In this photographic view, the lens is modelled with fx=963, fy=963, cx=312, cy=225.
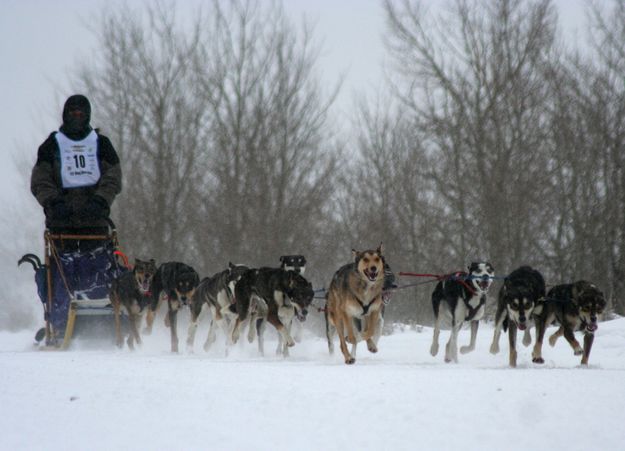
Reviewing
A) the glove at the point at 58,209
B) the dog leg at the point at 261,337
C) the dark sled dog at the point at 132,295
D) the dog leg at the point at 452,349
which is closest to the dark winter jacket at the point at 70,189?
the glove at the point at 58,209

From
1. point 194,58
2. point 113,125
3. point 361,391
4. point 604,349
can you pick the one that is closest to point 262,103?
point 194,58

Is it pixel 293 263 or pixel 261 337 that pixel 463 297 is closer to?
pixel 293 263

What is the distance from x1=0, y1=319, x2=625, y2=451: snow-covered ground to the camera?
4.56 m

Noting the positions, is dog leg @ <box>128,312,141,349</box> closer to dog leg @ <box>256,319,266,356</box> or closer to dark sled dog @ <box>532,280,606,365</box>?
dog leg @ <box>256,319,266,356</box>

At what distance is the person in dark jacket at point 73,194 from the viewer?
36.3 feet

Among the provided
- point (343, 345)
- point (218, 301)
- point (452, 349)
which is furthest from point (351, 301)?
point (218, 301)

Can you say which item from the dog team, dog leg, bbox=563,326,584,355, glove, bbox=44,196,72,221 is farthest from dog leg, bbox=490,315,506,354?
glove, bbox=44,196,72,221

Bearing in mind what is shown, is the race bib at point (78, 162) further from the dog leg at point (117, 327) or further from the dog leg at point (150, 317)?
the dog leg at point (150, 317)

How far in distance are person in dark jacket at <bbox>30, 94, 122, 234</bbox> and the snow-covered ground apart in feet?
13.0

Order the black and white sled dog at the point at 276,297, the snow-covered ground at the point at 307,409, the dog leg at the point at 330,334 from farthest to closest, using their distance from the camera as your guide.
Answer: the dog leg at the point at 330,334 < the black and white sled dog at the point at 276,297 < the snow-covered ground at the point at 307,409

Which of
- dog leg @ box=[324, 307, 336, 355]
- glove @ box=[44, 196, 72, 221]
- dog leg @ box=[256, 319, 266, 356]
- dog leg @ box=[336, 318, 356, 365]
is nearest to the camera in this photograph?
dog leg @ box=[336, 318, 356, 365]

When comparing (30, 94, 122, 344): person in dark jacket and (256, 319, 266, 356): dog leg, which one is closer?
(30, 94, 122, 344): person in dark jacket

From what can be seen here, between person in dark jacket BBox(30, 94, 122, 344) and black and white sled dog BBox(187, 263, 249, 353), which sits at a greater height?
person in dark jacket BBox(30, 94, 122, 344)

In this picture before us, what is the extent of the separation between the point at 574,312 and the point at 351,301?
6.99 ft
